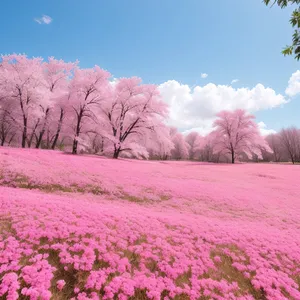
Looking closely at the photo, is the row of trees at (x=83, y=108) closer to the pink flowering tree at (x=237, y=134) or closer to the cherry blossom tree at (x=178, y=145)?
the pink flowering tree at (x=237, y=134)

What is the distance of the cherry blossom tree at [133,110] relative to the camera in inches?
1240

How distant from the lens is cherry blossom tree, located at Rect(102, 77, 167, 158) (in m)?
31.5

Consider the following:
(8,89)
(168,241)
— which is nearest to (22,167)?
(168,241)

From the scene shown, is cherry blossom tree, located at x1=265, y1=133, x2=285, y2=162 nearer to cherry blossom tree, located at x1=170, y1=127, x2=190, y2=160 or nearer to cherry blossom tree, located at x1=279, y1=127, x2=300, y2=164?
cherry blossom tree, located at x1=279, y1=127, x2=300, y2=164

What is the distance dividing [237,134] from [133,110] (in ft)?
86.0

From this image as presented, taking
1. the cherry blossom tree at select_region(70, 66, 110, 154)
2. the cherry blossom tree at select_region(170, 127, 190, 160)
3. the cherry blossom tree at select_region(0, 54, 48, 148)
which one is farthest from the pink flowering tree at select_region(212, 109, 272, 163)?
the cherry blossom tree at select_region(0, 54, 48, 148)

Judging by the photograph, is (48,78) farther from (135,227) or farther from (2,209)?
(135,227)

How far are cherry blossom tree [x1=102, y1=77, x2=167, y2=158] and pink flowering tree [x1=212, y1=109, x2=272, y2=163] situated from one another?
19.5 meters

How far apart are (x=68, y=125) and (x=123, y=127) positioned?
949 centimetres

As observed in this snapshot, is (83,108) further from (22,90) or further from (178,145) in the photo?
(178,145)

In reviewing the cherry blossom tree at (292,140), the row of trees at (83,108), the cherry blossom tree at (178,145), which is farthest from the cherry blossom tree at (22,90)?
the cherry blossom tree at (292,140)

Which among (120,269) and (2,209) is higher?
(2,209)

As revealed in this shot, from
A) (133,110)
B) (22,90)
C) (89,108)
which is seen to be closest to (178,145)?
(133,110)

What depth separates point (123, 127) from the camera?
3278 cm
